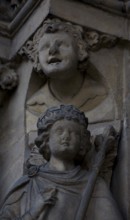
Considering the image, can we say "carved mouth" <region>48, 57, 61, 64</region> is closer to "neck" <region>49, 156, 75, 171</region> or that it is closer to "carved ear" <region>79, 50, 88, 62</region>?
"carved ear" <region>79, 50, 88, 62</region>

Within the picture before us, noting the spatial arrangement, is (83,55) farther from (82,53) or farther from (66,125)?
(66,125)

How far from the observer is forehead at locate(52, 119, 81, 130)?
6.23m

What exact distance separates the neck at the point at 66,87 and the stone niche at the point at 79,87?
0.01 meters

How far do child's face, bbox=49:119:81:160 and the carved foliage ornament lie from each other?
532 mm

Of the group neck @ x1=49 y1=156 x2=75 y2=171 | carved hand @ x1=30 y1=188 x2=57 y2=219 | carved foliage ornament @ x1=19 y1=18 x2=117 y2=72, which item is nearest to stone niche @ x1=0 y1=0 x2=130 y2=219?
carved foliage ornament @ x1=19 y1=18 x2=117 y2=72

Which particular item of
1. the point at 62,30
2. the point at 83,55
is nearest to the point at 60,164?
the point at 83,55

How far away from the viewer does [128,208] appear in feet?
20.4

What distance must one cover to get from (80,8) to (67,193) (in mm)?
1222

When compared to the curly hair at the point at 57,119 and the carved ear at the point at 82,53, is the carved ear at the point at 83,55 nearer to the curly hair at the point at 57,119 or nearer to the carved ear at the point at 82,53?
the carved ear at the point at 82,53

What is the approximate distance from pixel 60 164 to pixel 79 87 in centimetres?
63

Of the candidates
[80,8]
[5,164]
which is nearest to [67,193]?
[5,164]

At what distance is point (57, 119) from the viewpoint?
626 cm

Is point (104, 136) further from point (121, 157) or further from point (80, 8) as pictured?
point (80, 8)

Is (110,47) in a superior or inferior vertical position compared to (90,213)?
superior
